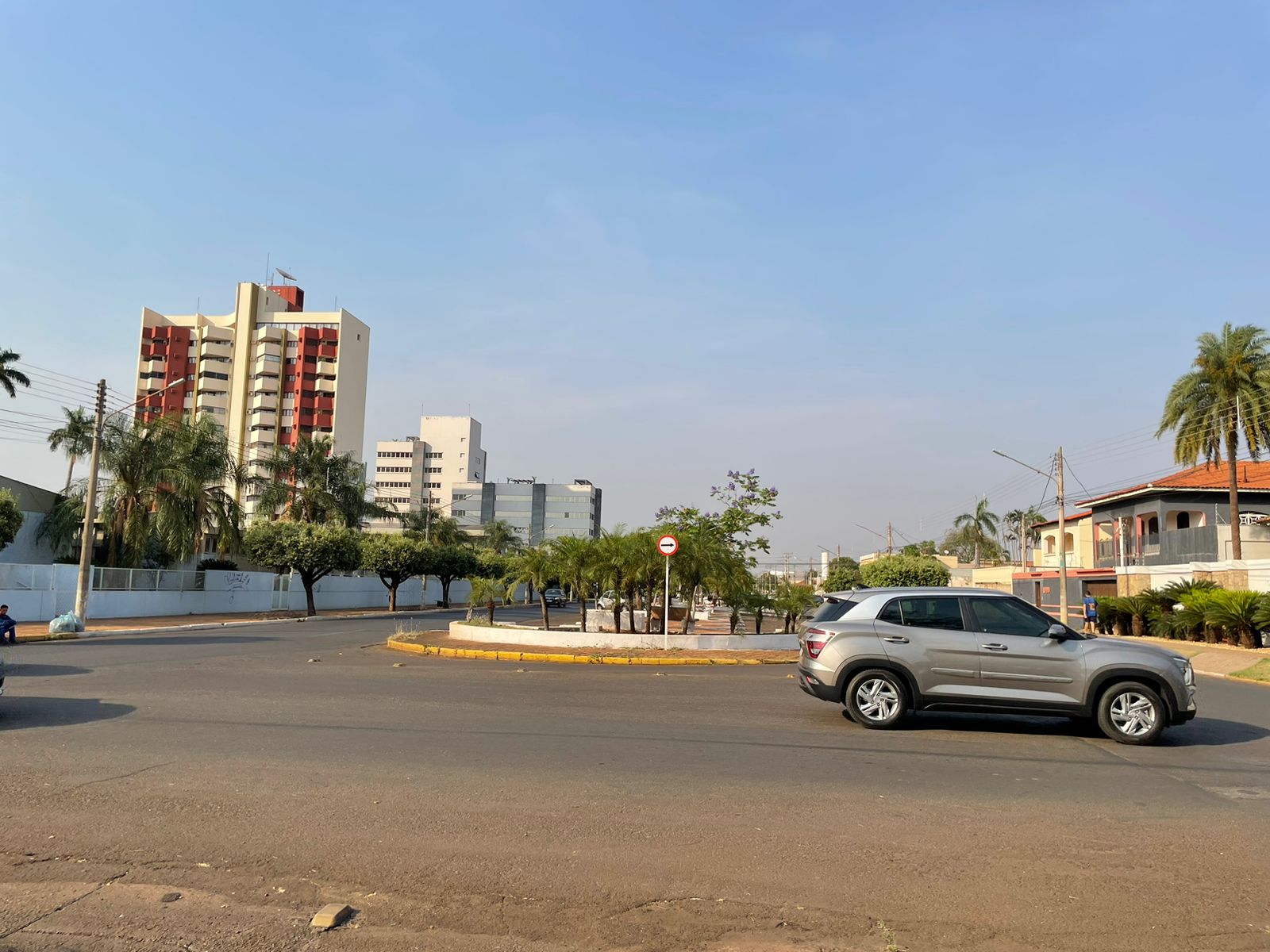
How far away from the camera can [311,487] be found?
6212 centimetres

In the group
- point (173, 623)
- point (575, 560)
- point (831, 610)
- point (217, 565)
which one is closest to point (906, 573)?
point (575, 560)

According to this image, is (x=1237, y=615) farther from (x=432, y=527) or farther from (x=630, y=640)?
(x=432, y=527)

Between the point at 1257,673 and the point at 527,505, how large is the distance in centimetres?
15080

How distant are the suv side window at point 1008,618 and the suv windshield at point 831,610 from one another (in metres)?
1.49

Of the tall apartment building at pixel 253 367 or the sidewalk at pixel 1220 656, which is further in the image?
the tall apartment building at pixel 253 367

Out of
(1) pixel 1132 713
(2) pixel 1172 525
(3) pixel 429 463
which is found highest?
(3) pixel 429 463

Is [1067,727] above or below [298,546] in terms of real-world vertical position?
below

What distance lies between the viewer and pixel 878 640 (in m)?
11.2

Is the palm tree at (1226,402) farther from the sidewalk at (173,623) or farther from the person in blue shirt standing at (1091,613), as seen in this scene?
the sidewalk at (173,623)

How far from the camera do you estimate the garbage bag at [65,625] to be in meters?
28.6

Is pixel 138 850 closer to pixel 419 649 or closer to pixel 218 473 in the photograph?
pixel 419 649

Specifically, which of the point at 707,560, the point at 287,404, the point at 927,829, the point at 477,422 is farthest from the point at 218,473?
the point at 477,422

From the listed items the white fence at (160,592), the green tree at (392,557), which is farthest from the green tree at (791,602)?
the green tree at (392,557)

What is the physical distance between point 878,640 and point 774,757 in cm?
259
